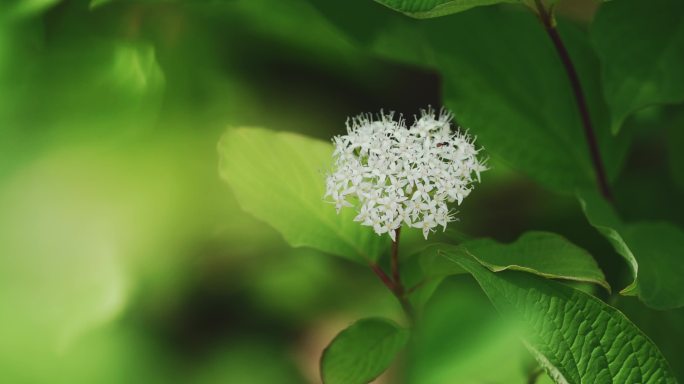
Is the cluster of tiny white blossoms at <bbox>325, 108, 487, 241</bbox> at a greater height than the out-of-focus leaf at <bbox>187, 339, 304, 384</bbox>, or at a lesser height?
greater

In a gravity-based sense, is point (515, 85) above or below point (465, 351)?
above

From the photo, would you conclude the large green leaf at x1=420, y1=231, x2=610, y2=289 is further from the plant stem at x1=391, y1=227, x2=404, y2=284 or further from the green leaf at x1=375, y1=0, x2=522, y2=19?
the green leaf at x1=375, y1=0, x2=522, y2=19

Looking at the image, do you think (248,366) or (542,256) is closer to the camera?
(542,256)

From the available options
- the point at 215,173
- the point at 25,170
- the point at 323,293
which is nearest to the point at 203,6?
the point at 215,173

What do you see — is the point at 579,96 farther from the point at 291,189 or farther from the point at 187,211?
the point at 187,211

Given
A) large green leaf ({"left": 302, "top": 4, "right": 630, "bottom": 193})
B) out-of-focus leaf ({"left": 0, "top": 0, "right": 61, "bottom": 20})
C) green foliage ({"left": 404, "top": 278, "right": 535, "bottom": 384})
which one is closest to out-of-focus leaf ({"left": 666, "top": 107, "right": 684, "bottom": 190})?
large green leaf ({"left": 302, "top": 4, "right": 630, "bottom": 193})

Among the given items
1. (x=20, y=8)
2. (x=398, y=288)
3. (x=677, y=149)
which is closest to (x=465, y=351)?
(x=398, y=288)

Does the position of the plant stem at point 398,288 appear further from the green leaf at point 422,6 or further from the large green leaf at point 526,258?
the green leaf at point 422,6

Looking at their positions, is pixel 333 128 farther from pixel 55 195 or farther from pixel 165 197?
pixel 55 195
